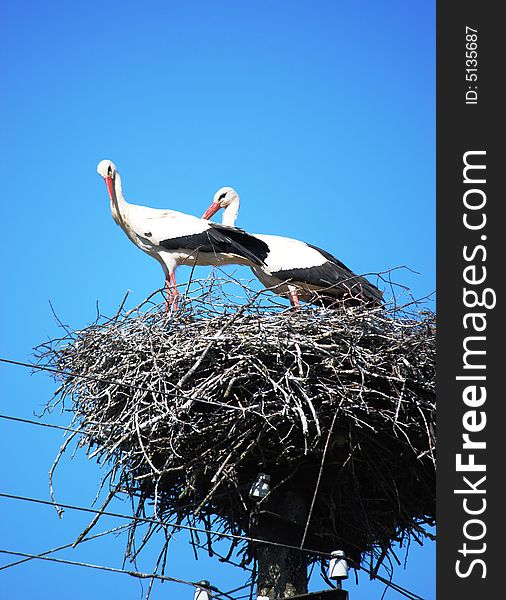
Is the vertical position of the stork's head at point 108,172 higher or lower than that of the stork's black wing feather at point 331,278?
higher

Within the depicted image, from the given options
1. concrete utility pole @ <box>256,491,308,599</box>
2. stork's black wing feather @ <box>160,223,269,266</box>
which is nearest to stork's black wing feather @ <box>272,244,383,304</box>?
stork's black wing feather @ <box>160,223,269,266</box>

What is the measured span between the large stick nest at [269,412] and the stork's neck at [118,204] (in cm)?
221

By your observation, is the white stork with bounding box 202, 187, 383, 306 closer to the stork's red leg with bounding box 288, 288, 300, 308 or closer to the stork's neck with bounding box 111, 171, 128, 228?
the stork's red leg with bounding box 288, 288, 300, 308

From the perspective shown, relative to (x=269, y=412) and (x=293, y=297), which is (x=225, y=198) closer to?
(x=293, y=297)

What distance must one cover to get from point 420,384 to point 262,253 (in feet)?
8.35

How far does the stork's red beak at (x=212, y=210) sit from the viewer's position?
963 cm

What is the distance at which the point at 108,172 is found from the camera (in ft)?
29.0

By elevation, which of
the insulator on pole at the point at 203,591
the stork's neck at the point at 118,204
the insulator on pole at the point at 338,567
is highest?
the stork's neck at the point at 118,204

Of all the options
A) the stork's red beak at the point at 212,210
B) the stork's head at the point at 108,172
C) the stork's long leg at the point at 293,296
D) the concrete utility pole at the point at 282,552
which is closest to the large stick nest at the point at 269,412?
the concrete utility pole at the point at 282,552

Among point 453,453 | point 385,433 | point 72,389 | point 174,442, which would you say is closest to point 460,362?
point 453,453

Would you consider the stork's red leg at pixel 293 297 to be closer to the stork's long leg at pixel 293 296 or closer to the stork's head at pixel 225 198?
the stork's long leg at pixel 293 296

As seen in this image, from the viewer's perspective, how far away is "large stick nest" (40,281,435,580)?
5.88 metres

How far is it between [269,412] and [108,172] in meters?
3.56

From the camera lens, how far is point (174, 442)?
19.5 feet
